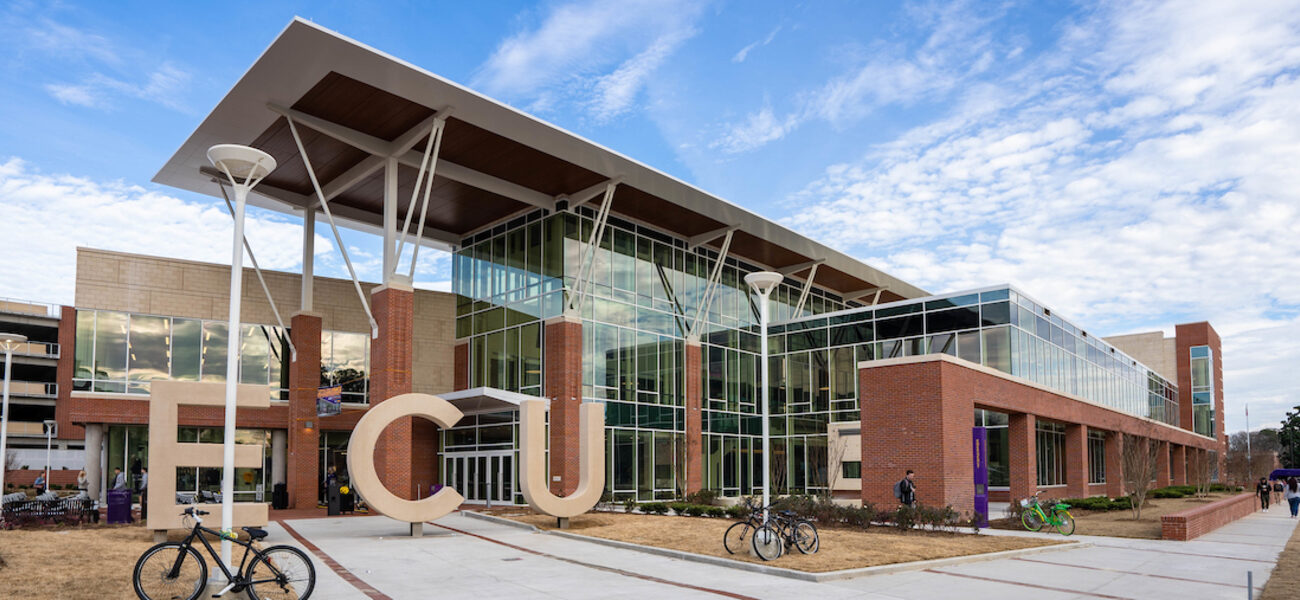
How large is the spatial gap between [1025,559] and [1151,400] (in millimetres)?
49277

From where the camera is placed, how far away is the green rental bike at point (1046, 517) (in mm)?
23641

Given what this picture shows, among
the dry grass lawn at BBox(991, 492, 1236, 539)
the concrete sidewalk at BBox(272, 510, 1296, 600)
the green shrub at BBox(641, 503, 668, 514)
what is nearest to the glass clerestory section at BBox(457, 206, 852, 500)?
the green shrub at BBox(641, 503, 668, 514)

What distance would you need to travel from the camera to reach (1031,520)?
958 inches

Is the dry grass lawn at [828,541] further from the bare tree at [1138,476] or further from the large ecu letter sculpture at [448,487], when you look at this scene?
the bare tree at [1138,476]

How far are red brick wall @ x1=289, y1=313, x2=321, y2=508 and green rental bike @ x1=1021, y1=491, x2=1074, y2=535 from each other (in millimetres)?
24810

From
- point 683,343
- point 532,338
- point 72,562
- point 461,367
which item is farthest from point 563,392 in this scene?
point 72,562

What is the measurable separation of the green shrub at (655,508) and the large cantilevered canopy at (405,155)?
11.8 metres

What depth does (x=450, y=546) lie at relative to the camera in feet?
64.2

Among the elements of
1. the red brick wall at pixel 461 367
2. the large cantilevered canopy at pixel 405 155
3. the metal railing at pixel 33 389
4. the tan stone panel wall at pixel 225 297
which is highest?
the large cantilevered canopy at pixel 405 155

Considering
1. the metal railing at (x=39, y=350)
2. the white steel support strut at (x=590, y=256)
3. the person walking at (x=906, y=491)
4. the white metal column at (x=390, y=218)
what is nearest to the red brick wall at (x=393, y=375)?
the white metal column at (x=390, y=218)

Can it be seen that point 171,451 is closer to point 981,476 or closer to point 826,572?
point 826,572

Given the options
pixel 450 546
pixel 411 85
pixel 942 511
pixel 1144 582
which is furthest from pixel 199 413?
pixel 1144 582

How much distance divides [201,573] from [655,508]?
20.1m

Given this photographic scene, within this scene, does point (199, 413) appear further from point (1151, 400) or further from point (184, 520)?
point (1151, 400)
